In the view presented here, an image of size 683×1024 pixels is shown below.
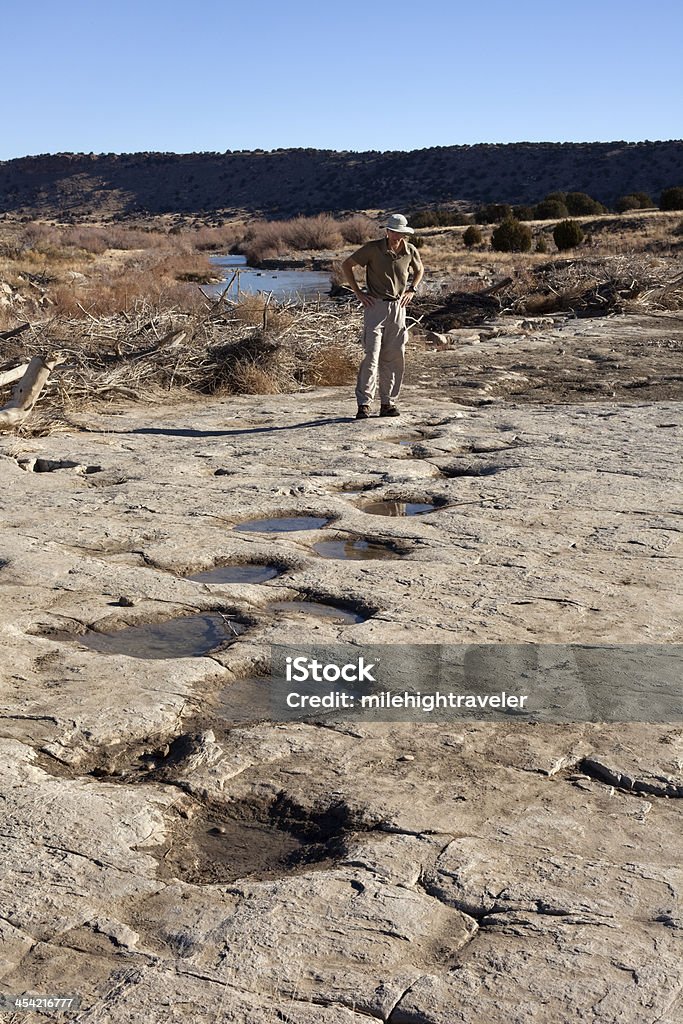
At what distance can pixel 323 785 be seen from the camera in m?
3.47

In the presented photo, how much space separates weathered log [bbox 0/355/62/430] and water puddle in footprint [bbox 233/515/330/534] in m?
3.92

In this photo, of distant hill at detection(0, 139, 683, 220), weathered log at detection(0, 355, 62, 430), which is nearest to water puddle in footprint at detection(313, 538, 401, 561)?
weathered log at detection(0, 355, 62, 430)

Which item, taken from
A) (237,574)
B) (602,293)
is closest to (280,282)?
(602,293)

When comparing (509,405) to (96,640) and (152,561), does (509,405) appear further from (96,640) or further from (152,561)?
(96,640)

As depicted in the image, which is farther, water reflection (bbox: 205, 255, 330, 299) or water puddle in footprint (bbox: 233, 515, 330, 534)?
water reflection (bbox: 205, 255, 330, 299)

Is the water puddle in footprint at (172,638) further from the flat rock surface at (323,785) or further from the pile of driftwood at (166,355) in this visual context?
the pile of driftwood at (166,355)

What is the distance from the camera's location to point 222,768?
11.8 feet

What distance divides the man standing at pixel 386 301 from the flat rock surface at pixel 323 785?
9.82ft

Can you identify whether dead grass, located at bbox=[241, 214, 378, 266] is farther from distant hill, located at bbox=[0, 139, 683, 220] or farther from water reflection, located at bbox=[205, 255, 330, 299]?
distant hill, located at bbox=[0, 139, 683, 220]

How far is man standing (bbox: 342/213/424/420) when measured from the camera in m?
9.49

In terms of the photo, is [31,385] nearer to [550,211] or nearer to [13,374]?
[13,374]

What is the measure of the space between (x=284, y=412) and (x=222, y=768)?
24.1 feet

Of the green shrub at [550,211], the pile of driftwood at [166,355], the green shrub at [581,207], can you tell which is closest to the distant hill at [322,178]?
the green shrub at [581,207]

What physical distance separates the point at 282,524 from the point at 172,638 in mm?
1917
